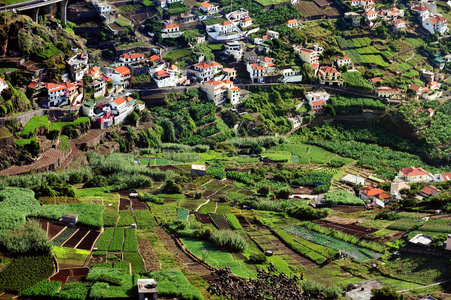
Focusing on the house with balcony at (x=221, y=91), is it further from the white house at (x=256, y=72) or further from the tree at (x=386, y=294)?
the tree at (x=386, y=294)

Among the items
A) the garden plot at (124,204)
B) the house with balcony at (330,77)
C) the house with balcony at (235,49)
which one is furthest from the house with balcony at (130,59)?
the garden plot at (124,204)

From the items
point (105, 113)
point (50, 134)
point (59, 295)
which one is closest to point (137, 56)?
point (105, 113)

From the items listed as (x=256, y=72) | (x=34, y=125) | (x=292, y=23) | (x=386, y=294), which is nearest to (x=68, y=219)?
(x=34, y=125)

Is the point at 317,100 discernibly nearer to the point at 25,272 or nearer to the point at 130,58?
the point at 130,58

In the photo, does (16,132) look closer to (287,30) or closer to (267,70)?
(267,70)

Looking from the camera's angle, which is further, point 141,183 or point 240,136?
point 240,136

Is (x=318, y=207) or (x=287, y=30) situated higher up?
(x=287, y=30)

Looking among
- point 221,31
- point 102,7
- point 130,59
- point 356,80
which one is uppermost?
point 102,7
